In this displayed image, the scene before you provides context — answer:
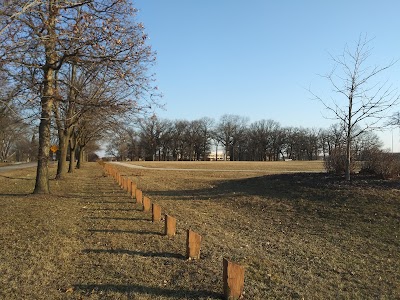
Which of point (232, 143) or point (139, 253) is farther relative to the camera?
point (232, 143)

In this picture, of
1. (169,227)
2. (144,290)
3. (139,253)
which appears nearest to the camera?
(144,290)

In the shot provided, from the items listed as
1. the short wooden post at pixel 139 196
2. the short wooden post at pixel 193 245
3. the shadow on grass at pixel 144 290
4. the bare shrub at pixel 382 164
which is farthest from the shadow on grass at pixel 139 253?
the bare shrub at pixel 382 164

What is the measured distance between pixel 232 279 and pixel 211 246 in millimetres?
2557

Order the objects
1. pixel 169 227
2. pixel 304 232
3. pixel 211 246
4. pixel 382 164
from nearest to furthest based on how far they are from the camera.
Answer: pixel 211 246
pixel 169 227
pixel 304 232
pixel 382 164

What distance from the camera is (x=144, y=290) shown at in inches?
189

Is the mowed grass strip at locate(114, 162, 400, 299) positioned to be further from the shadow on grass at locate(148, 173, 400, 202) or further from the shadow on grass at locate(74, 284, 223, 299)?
the shadow on grass at locate(74, 284, 223, 299)

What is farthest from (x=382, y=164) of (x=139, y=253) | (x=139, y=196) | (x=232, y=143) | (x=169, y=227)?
(x=232, y=143)

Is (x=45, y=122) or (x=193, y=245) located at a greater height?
(x=45, y=122)

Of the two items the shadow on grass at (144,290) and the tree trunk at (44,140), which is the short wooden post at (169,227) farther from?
the tree trunk at (44,140)

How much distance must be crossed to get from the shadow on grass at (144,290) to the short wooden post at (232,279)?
6.6 inches

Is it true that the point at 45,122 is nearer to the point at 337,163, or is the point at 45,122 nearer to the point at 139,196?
the point at 139,196

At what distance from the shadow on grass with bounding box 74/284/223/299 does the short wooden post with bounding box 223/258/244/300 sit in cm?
17

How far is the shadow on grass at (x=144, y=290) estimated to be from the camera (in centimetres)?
469

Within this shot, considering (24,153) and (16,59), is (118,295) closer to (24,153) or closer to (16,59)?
(16,59)
